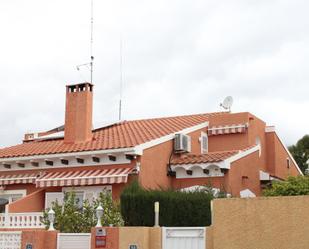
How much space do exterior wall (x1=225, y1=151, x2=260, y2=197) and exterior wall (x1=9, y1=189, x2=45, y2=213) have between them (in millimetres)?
8269

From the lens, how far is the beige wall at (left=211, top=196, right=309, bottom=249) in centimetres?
1402

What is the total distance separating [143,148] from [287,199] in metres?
11.3

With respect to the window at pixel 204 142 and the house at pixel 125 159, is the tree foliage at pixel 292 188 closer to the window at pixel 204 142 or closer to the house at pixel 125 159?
the house at pixel 125 159

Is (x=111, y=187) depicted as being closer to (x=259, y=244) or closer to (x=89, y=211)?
(x=89, y=211)

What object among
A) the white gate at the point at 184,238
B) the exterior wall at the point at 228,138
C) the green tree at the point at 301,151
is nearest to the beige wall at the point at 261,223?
the white gate at the point at 184,238

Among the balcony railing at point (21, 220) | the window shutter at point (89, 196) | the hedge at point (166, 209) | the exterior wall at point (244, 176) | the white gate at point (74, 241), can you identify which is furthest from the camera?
the exterior wall at point (244, 176)

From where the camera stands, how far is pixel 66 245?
1675 centimetres

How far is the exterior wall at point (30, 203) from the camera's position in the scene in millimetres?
24781

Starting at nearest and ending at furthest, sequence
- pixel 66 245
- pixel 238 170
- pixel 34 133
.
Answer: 1. pixel 66 245
2. pixel 238 170
3. pixel 34 133

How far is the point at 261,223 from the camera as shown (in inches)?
A: 570

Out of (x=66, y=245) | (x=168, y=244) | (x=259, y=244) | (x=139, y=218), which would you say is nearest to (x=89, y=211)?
(x=139, y=218)

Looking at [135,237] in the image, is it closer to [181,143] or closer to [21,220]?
[21,220]

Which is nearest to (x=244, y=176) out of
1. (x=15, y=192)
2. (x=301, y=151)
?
(x=15, y=192)

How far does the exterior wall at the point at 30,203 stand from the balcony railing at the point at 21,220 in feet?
3.22
